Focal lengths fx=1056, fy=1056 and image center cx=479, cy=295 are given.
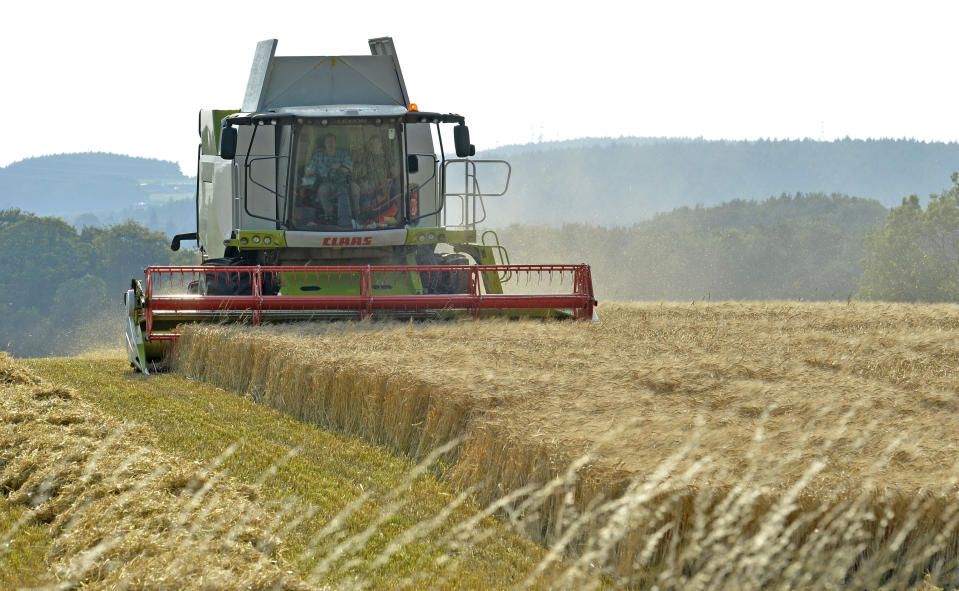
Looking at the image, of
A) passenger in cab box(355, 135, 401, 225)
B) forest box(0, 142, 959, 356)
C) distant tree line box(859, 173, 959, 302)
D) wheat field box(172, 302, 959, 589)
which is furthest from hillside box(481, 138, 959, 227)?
wheat field box(172, 302, 959, 589)

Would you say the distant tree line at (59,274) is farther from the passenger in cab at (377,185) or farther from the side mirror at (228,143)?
the side mirror at (228,143)

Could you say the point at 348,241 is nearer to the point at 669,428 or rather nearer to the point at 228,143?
the point at 228,143

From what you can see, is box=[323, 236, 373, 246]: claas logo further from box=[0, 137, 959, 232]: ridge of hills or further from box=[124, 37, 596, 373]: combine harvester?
box=[0, 137, 959, 232]: ridge of hills

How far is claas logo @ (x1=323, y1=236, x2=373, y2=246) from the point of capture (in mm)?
11664

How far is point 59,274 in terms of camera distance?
70.2 m

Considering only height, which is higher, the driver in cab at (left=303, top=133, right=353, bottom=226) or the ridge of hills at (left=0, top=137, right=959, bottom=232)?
the ridge of hills at (left=0, top=137, right=959, bottom=232)

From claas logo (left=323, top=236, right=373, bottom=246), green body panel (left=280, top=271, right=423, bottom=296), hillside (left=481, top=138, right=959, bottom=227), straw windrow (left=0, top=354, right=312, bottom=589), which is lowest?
straw windrow (left=0, top=354, right=312, bottom=589)

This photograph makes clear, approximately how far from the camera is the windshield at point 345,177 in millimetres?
11844

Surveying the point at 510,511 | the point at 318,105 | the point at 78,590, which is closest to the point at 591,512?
the point at 510,511

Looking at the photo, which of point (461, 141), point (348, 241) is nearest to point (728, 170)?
point (461, 141)

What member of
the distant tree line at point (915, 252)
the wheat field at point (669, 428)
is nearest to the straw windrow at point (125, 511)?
the wheat field at point (669, 428)

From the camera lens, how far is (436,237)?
12094 millimetres

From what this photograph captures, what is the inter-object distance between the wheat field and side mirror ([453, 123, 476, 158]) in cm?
263

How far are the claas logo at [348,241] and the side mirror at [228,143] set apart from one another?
4.57 ft
